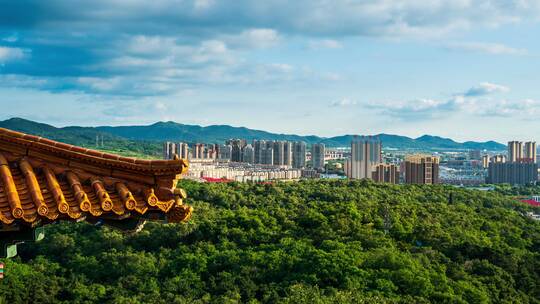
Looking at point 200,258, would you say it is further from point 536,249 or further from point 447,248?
point 536,249

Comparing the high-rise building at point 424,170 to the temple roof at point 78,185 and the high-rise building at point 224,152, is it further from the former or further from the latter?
the temple roof at point 78,185

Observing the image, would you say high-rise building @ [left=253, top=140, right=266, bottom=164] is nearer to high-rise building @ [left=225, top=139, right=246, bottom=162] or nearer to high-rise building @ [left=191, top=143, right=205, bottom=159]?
high-rise building @ [left=225, top=139, right=246, bottom=162]

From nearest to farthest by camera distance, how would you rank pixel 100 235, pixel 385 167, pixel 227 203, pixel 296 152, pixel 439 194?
pixel 100 235 < pixel 227 203 < pixel 439 194 < pixel 385 167 < pixel 296 152

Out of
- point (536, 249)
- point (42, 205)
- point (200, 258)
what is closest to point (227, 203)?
point (200, 258)

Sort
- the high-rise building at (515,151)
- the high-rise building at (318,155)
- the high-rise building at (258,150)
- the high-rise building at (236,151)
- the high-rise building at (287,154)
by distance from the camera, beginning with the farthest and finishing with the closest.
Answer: the high-rise building at (515,151) < the high-rise building at (318,155) < the high-rise building at (236,151) < the high-rise building at (258,150) < the high-rise building at (287,154)

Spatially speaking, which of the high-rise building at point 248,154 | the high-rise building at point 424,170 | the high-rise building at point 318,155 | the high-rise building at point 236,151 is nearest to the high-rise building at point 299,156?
the high-rise building at point 248,154
